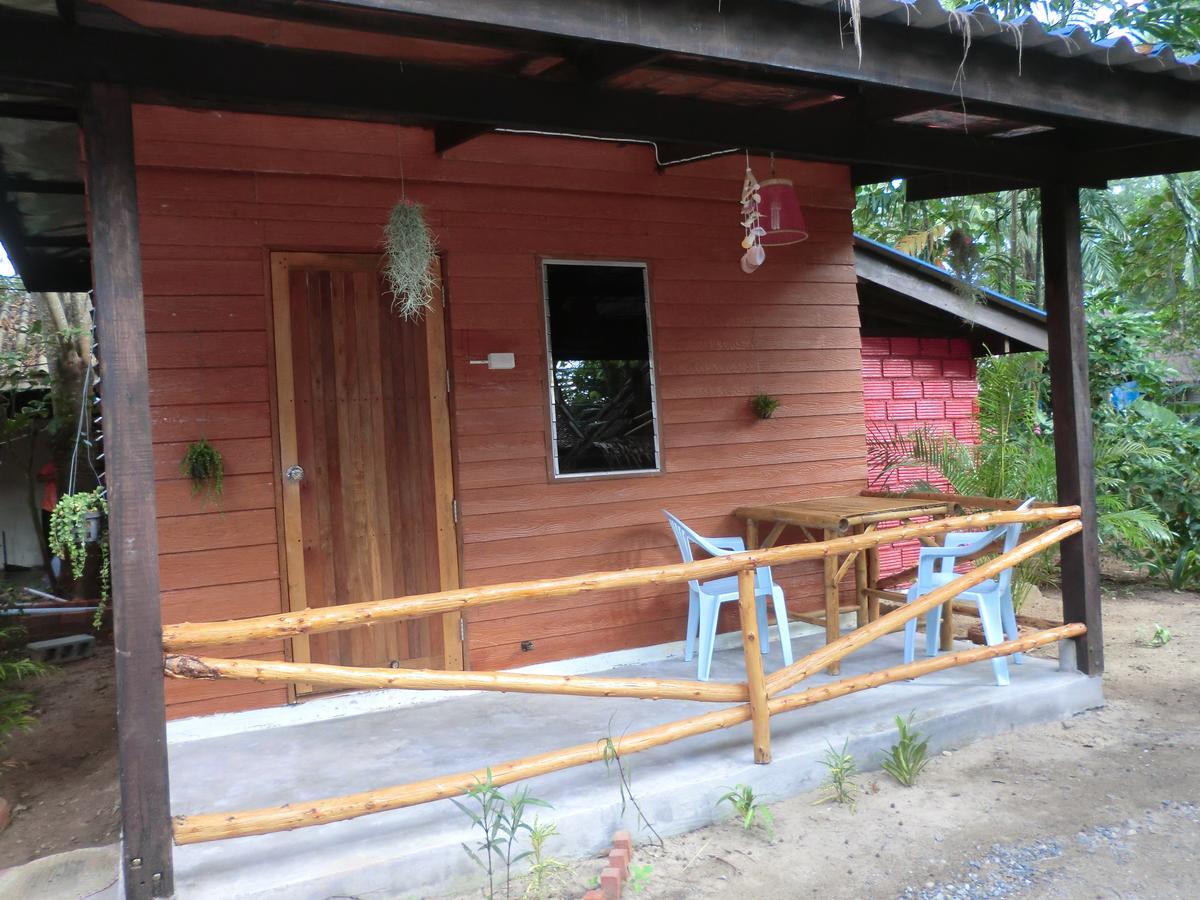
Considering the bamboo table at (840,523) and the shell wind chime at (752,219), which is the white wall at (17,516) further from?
the shell wind chime at (752,219)

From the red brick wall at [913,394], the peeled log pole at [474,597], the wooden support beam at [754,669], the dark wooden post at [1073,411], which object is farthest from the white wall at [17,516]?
the dark wooden post at [1073,411]

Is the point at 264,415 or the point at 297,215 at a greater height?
the point at 297,215

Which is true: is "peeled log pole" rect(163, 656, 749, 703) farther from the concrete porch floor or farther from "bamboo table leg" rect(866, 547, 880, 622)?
"bamboo table leg" rect(866, 547, 880, 622)

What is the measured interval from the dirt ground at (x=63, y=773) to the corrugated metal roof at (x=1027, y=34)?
163 inches

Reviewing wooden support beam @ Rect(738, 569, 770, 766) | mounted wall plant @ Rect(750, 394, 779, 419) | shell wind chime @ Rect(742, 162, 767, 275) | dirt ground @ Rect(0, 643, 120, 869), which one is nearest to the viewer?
wooden support beam @ Rect(738, 569, 770, 766)

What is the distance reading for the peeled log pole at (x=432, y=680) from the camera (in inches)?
106

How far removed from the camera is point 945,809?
348 cm

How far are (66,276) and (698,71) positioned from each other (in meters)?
6.69

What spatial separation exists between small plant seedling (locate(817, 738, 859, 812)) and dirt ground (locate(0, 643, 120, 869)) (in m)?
2.80

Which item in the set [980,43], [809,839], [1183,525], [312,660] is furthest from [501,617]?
[1183,525]

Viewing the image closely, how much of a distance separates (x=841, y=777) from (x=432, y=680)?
65.1 inches

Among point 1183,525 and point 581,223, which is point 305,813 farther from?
point 1183,525

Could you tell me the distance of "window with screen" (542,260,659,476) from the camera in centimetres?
491

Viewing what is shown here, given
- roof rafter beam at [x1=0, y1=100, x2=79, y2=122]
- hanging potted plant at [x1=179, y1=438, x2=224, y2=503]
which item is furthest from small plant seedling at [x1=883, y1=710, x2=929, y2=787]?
roof rafter beam at [x1=0, y1=100, x2=79, y2=122]
